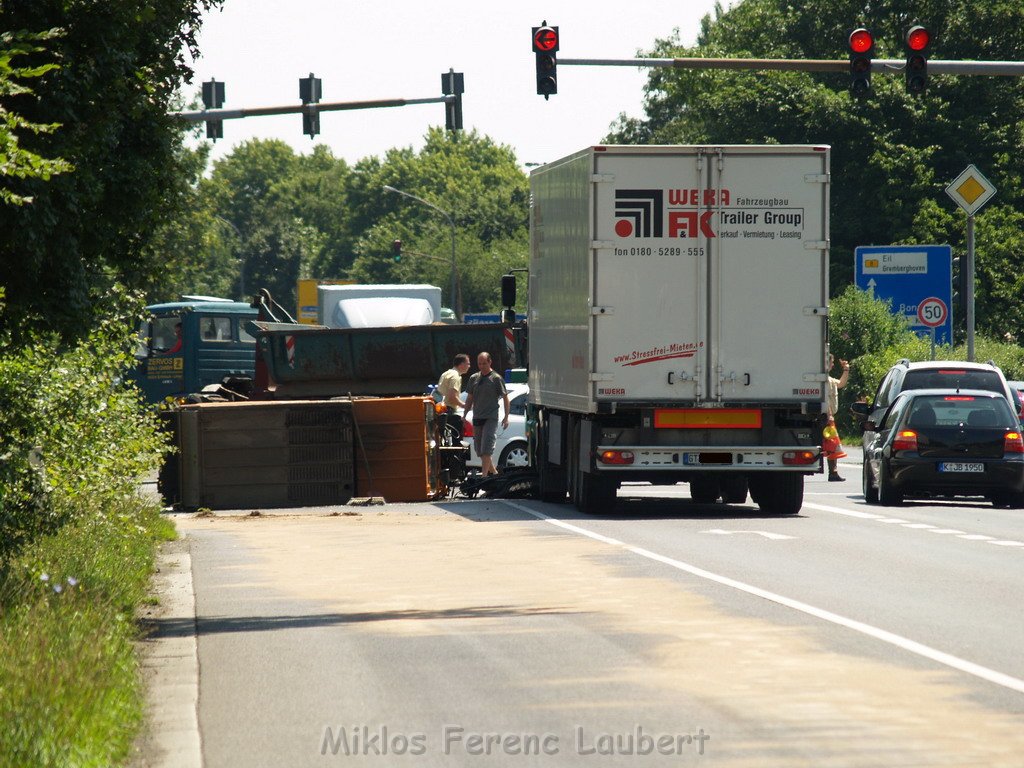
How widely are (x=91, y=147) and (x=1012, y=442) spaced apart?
1510cm

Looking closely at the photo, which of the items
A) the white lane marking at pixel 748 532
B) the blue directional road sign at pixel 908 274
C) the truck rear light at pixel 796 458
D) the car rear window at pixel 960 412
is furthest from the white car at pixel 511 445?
the blue directional road sign at pixel 908 274

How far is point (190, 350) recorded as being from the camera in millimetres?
42281

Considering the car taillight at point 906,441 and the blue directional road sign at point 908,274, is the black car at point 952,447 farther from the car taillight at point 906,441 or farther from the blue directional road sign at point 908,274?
the blue directional road sign at point 908,274

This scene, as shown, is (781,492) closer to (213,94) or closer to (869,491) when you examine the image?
(869,491)

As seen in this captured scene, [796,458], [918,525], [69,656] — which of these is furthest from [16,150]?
[918,525]

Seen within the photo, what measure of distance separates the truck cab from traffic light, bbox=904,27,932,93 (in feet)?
79.8

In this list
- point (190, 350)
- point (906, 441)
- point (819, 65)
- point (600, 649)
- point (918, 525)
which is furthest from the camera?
point (190, 350)

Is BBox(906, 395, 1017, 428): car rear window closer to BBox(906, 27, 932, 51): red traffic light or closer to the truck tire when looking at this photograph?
the truck tire

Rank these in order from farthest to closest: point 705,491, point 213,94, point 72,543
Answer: point 213,94, point 705,491, point 72,543

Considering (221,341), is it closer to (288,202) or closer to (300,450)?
(300,450)

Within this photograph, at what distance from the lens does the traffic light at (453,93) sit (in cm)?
2528

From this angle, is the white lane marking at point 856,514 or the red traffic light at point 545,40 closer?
the white lane marking at point 856,514

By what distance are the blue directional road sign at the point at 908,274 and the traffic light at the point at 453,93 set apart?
→ 17.6 m

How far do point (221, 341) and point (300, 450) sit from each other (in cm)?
2037
